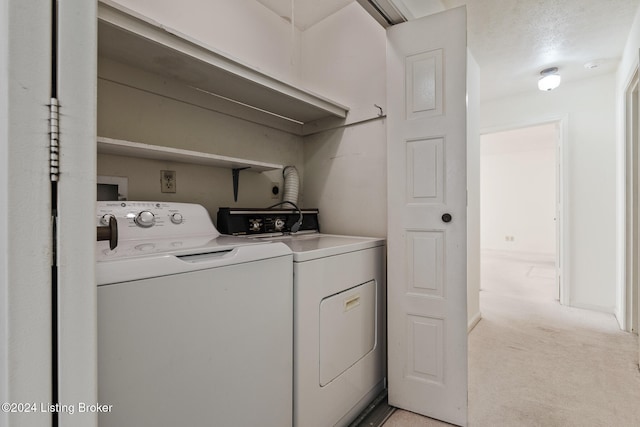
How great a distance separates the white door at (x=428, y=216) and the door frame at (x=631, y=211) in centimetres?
209

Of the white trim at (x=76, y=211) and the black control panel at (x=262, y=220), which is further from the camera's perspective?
the black control panel at (x=262, y=220)

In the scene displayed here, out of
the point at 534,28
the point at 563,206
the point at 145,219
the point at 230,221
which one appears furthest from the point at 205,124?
the point at 563,206

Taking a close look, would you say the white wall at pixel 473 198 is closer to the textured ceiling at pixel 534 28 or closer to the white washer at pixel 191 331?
the textured ceiling at pixel 534 28

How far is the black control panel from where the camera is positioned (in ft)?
5.22

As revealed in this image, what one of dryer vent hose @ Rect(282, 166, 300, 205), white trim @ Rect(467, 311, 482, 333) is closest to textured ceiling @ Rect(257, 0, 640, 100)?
dryer vent hose @ Rect(282, 166, 300, 205)

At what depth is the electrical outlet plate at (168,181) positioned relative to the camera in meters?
1.54

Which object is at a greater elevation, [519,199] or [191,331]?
[519,199]

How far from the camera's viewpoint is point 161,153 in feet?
4.42

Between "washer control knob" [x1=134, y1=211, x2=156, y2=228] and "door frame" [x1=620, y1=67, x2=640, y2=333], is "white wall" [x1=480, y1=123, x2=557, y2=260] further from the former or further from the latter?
"washer control knob" [x1=134, y1=211, x2=156, y2=228]

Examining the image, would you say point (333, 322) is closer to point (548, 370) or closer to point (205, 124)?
point (205, 124)

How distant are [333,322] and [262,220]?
0.74m

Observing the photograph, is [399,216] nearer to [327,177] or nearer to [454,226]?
[454,226]

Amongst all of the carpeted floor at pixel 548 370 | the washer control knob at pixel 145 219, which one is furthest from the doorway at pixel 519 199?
the washer control knob at pixel 145 219

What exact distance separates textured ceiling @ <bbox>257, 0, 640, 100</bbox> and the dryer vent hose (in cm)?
113
